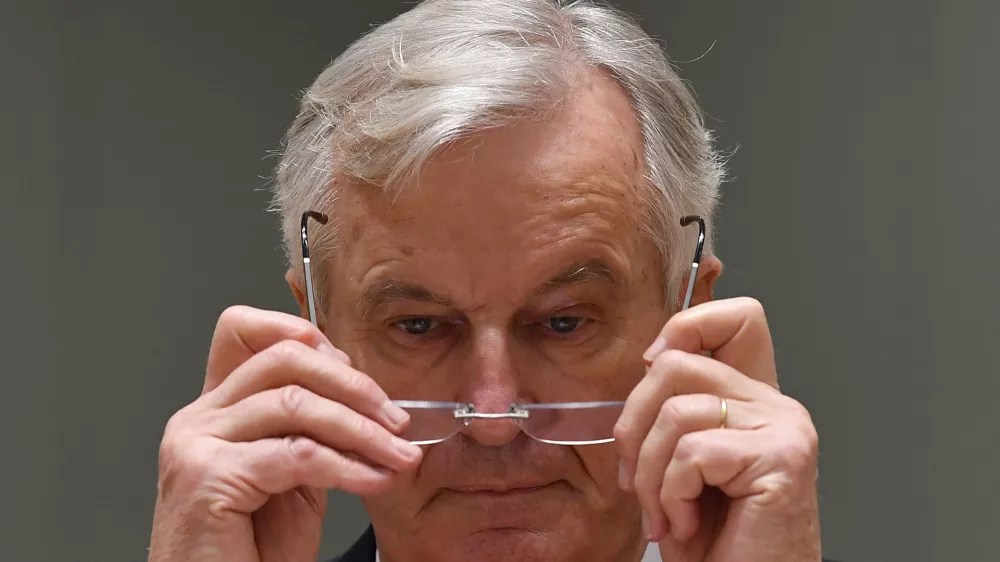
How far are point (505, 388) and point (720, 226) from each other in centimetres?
107

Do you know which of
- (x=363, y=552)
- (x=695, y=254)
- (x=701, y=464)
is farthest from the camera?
(x=363, y=552)

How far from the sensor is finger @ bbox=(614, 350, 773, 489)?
4.85 feet

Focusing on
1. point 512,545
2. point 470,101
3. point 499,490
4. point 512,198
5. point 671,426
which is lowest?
point 512,545

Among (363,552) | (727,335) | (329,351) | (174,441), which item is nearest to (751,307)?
(727,335)

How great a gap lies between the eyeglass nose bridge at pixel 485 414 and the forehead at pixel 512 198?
0.26m

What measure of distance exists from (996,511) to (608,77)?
1.31 meters

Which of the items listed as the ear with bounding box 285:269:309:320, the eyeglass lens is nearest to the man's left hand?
the eyeglass lens

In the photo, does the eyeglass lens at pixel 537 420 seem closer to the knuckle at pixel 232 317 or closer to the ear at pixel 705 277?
the knuckle at pixel 232 317

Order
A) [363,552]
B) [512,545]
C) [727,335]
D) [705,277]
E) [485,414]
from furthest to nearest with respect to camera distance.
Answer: [363,552], [705,277], [512,545], [485,414], [727,335]

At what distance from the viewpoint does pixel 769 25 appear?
247 cm

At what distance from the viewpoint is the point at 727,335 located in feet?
5.08

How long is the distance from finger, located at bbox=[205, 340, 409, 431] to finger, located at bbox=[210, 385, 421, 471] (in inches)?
0.5

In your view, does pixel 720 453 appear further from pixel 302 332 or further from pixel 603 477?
pixel 302 332

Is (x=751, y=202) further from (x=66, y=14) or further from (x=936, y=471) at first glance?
(x=66, y=14)
